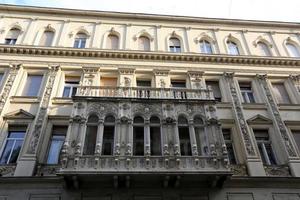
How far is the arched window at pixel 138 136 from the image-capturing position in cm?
1306

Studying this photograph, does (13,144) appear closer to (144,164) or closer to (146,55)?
(144,164)

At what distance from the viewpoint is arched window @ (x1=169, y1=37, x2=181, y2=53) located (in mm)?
20094

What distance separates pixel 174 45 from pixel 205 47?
7.56 feet

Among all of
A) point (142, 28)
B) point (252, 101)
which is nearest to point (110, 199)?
point (252, 101)

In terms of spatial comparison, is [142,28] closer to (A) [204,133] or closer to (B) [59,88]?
(B) [59,88]

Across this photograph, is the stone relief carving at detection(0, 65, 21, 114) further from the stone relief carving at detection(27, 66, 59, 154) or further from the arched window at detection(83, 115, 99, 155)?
the arched window at detection(83, 115, 99, 155)

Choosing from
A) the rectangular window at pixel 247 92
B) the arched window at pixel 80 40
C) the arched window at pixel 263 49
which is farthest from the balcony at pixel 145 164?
the arched window at pixel 263 49

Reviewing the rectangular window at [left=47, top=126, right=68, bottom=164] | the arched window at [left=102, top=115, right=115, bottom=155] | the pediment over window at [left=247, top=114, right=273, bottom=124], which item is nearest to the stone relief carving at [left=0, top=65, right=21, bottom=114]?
the rectangular window at [left=47, top=126, right=68, bottom=164]

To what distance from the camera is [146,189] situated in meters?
12.3

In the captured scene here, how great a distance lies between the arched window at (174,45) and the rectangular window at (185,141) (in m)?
7.67

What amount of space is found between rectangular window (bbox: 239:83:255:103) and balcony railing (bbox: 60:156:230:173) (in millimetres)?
6393

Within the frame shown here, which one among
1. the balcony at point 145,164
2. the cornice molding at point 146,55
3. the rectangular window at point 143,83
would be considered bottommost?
the balcony at point 145,164

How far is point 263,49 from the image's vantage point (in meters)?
20.9

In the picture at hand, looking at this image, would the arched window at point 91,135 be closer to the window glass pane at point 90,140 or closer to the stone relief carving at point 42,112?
the window glass pane at point 90,140
